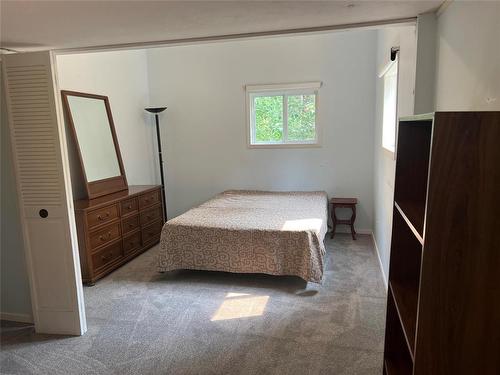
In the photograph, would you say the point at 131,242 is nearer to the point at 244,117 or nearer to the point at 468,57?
the point at 244,117

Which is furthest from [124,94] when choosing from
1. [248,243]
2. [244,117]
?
[248,243]

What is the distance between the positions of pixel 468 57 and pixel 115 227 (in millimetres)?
3430

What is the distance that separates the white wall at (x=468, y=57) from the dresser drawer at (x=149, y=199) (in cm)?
336

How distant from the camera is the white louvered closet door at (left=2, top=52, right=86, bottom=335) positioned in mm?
2264

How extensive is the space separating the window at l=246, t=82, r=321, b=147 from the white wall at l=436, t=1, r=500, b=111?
9.98 feet

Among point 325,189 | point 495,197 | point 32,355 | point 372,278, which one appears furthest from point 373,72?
point 32,355

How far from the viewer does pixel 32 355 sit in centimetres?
232

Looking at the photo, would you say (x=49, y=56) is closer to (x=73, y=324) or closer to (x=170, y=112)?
(x=73, y=324)

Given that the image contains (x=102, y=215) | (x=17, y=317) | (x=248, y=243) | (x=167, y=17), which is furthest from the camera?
(x=102, y=215)

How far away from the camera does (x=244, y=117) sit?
5102 mm

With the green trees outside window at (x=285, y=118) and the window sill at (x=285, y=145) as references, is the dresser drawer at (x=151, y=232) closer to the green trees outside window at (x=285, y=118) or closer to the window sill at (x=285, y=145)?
the window sill at (x=285, y=145)

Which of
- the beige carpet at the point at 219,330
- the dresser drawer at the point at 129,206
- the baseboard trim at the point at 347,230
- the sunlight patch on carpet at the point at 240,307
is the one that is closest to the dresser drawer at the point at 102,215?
the dresser drawer at the point at 129,206

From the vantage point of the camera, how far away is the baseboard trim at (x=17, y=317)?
2719 mm

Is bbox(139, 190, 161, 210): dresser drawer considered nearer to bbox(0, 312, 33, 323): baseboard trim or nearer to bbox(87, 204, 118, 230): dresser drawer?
bbox(87, 204, 118, 230): dresser drawer
